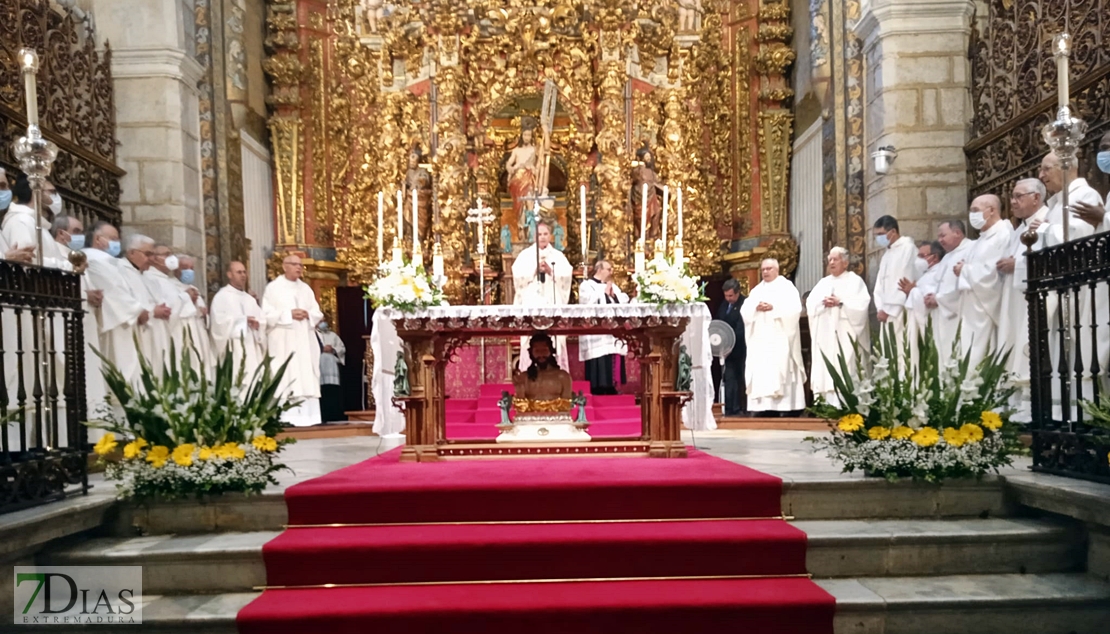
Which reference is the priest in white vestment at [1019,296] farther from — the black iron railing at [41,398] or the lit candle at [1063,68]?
the black iron railing at [41,398]

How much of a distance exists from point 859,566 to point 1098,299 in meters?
2.60

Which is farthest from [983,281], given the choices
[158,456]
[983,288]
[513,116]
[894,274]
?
[513,116]

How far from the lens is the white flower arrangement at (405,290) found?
20.1ft

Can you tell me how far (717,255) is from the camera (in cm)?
1216

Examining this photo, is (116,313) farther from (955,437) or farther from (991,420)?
(991,420)

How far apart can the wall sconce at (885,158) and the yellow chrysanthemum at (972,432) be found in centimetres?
473

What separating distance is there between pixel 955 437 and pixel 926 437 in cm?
15

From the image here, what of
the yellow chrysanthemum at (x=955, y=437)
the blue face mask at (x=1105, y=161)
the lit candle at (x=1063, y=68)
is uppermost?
the lit candle at (x=1063, y=68)

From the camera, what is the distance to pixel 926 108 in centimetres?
895

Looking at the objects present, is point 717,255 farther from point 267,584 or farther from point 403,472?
point 267,584

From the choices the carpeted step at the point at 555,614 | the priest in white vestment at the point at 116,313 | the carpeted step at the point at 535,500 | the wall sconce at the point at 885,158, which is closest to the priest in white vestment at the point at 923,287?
the wall sconce at the point at 885,158

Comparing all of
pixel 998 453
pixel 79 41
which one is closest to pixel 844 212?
pixel 998 453

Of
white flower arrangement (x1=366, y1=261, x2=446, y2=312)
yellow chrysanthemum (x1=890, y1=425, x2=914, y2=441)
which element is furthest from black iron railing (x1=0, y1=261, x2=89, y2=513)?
yellow chrysanthemum (x1=890, y1=425, x2=914, y2=441)

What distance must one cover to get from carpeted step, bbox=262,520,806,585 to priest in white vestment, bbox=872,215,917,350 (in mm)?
4538
